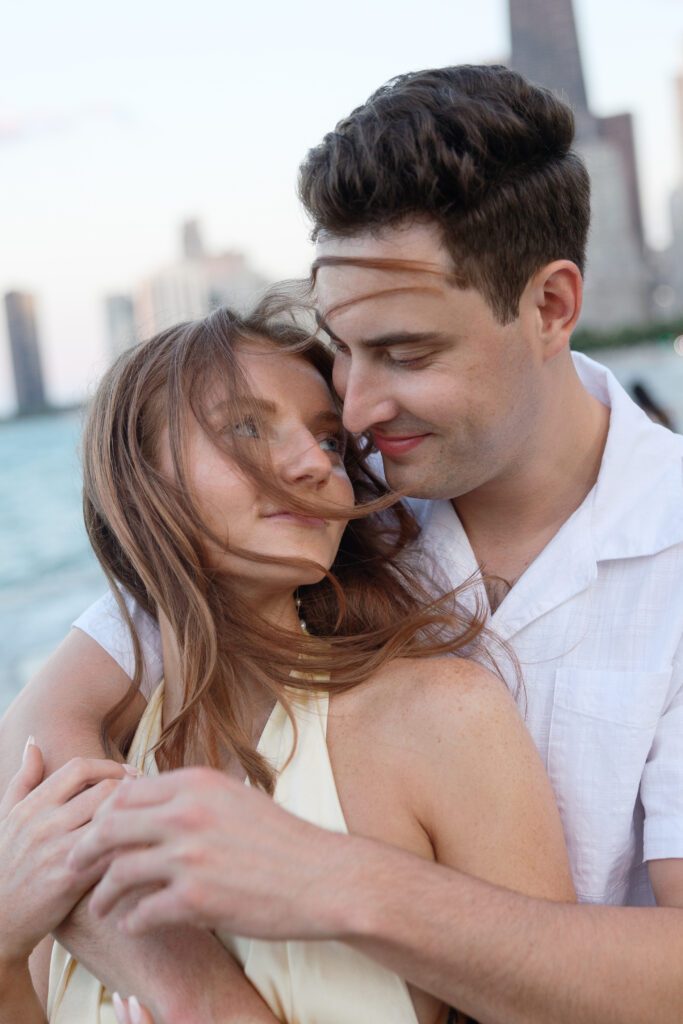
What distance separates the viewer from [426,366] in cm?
210

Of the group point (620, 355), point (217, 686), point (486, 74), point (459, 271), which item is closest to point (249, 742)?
point (217, 686)

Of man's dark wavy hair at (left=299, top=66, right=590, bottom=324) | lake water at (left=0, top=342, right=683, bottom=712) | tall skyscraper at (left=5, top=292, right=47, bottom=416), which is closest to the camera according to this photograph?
man's dark wavy hair at (left=299, top=66, right=590, bottom=324)

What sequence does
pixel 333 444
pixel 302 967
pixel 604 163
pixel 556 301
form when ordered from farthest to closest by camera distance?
pixel 604 163, pixel 556 301, pixel 333 444, pixel 302 967

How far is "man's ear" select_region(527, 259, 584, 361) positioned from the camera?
7.27 ft

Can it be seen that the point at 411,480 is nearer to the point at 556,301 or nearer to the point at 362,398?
the point at 362,398

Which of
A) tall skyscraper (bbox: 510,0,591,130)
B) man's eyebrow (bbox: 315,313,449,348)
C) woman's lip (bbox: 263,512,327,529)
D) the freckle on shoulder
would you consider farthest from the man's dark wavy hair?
tall skyscraper (bbox: 510,0,591,130)

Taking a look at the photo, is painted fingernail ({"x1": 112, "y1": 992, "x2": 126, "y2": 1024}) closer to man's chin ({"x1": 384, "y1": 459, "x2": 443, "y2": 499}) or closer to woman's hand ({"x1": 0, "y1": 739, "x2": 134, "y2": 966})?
woman's hand ({"x1": 0, "y1": 739, "x2": 134, "y2": 966})

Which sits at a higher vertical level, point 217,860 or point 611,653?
point 217,860

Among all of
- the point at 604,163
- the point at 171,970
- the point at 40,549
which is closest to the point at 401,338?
the point at 171,970

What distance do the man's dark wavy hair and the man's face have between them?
42 mm

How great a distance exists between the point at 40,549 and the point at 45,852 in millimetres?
17918

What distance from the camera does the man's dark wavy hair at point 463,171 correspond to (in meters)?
2.00

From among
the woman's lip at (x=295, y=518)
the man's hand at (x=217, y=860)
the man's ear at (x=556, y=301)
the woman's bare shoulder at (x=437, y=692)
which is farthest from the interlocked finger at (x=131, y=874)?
the man's ear at (x=556, y=301)

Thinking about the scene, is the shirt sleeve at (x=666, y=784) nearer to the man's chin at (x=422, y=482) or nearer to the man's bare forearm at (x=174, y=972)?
the man's chin at (x=422, y=482)
